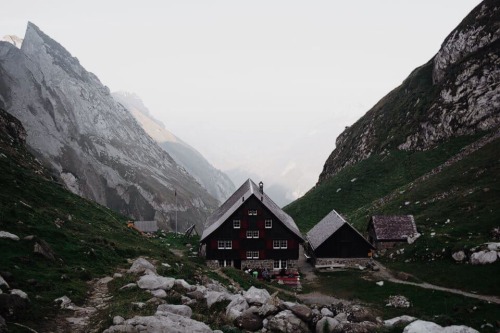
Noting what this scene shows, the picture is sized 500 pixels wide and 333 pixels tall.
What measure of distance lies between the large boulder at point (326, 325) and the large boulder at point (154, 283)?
33.4ft

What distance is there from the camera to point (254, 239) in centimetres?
5728

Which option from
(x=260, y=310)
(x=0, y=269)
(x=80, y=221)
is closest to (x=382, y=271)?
(x=260, y=310)

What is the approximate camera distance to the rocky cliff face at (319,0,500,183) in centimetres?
8250

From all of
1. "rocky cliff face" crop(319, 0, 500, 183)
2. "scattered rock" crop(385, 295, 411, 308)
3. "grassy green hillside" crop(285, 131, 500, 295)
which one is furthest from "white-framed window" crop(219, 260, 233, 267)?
"rocky cliff face" crop(319, 0, 500, 183)

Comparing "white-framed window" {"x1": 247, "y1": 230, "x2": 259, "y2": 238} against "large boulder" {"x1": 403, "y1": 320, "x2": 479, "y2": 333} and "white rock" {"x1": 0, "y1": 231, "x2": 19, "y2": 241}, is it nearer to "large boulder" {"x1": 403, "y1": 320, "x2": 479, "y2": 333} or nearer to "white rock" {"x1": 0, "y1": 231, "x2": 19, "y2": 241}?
"white rock" {"x1": 0, "y1": 231, "x2": 19, "y2": 241}

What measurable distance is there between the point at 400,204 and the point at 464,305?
116 feet

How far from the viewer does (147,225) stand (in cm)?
8781

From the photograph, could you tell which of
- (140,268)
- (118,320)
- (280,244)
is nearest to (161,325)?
(118,320)

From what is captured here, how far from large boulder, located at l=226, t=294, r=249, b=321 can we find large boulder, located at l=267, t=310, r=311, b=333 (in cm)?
205

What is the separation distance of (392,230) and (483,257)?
1607 cm

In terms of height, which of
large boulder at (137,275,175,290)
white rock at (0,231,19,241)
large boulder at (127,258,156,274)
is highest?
white rock at (0,231,19,241)

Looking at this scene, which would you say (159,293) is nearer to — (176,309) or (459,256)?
(176,309)

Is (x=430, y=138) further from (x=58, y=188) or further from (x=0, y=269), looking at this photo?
(x=0, y=269)

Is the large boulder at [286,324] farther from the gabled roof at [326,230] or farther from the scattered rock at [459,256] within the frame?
the gabled roof at [326,230]
